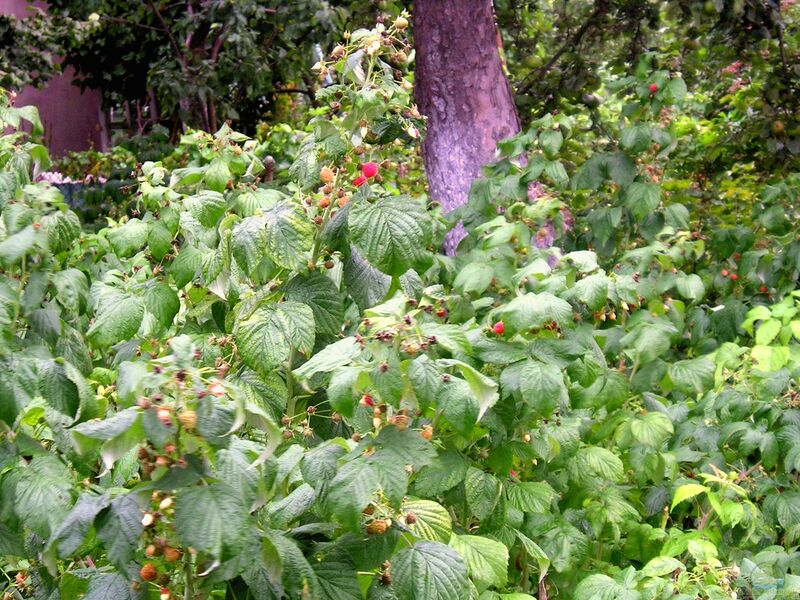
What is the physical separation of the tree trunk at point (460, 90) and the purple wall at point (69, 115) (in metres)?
6.57

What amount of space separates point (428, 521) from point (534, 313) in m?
0.55

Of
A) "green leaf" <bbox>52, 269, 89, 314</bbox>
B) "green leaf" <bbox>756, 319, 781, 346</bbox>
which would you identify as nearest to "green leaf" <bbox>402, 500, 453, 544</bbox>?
"green leaf" <bbox>52, 269, 89, 314</bbox>

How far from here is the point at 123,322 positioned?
227 cm

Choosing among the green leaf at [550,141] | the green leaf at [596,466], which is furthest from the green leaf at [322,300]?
the green leaf at [550,141]

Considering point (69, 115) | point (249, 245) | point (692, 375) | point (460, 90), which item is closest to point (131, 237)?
point (249, 245)

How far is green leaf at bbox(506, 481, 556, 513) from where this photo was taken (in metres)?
2.47

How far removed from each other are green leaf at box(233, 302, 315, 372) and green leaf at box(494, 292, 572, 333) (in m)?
0.47

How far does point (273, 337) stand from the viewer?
2025mm

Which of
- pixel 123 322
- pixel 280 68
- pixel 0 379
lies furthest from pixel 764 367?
pixel 280 68

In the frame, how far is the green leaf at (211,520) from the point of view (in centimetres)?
142

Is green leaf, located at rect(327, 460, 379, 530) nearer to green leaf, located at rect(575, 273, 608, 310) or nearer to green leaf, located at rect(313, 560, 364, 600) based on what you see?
green leaf, located at rect(313, 560, 364, 600)

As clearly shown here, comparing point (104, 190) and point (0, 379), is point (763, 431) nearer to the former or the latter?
point (0, 379)

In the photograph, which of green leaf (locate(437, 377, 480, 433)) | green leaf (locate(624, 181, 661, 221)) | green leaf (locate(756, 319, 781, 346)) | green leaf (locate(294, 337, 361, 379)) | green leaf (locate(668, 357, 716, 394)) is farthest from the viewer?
green leaf (locate(624, 181, 661, 221))

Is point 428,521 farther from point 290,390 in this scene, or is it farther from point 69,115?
point 69,115
